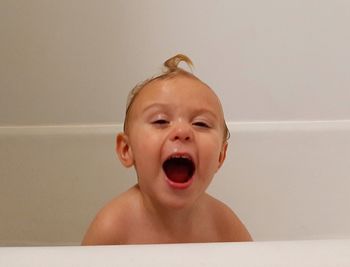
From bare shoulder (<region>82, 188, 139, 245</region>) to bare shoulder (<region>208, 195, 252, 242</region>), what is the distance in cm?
15

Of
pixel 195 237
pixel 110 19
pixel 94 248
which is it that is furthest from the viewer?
pixel 110 19

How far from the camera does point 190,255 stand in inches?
19.2

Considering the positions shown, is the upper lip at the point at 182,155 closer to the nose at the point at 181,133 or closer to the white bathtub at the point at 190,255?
the nose at the point at 181,133

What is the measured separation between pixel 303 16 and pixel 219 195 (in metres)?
0.41

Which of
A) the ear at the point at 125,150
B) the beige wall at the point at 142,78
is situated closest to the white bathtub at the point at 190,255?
the ear at the point at 125,150

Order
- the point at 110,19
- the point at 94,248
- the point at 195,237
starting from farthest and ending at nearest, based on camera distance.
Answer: the point at 110,19 < the point at 195,237 < the point at 94,248

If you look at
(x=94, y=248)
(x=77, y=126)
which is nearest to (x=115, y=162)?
(x=77, y=126)

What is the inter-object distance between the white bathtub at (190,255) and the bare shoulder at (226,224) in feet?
1.36

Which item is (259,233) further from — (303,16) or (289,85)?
(303,16)

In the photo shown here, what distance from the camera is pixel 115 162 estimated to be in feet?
3.77

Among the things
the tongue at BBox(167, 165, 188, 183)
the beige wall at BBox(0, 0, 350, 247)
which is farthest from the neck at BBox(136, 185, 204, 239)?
the beige wall at BBox(0, 0, 350, 247)

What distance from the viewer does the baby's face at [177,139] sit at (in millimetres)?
746

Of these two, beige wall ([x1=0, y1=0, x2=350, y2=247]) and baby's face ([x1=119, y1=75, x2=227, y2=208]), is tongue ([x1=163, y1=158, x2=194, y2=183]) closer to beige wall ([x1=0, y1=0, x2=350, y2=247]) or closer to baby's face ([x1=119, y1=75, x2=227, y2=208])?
baby's face ([x1=119, y1=75, x2=227, y2=208])

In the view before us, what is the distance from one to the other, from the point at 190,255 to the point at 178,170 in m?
0.28
